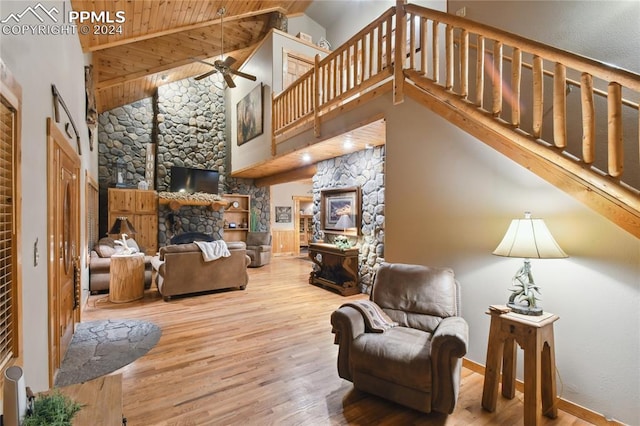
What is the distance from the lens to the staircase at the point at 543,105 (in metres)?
1.79

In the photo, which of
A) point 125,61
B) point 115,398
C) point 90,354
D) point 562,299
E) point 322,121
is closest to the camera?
point 115,398

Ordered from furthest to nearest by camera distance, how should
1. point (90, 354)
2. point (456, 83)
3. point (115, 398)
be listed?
point (456, 83) → point (90, 354) → point (115, 398)

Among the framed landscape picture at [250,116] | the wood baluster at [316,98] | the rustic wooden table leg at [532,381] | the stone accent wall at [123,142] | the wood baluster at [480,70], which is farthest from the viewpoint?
the stone accent wall at [123,142]

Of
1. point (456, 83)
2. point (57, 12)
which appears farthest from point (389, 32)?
point (57, 12)

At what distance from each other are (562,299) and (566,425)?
32.2 inches

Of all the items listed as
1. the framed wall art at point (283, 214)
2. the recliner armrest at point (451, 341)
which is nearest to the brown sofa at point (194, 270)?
the recliner armrest at point (451, 341)

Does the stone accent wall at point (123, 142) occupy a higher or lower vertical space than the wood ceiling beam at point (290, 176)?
higher

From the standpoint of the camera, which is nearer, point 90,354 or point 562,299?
point 562,299

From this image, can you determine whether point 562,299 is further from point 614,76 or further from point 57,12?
point 57,12

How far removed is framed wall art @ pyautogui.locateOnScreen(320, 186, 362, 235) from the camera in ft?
17.5

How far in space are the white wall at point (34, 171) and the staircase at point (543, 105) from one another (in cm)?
300

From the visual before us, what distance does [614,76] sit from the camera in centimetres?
174

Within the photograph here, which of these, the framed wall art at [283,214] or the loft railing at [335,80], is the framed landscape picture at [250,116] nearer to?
the loft railing at [335,80]

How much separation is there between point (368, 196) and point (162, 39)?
16.6ft
